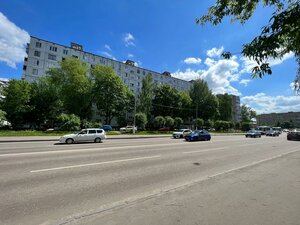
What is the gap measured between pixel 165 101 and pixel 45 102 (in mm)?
36169

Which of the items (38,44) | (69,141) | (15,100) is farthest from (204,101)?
(69,141)

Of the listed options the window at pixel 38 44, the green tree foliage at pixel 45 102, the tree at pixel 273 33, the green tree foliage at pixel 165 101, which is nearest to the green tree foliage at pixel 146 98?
the green tree foliage at pixel 165 101

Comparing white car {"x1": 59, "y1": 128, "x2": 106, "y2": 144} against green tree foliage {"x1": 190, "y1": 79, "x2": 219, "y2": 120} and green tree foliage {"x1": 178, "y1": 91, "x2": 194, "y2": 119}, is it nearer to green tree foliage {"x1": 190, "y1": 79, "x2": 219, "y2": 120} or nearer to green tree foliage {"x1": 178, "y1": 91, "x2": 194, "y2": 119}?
green tree foliage {"x1": 178, "y1": 91, "x2": 194, "y2": 119}

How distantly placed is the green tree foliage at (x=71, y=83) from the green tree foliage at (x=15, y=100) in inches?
333

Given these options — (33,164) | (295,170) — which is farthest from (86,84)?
(295,170)

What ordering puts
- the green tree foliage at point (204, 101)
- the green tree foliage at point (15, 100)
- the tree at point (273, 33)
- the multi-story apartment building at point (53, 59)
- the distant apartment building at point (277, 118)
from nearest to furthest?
the tree at point (273, 33)
the green tree foliage at point (15, 100)
the multi-story apartment building at point (53, 59)
the green tree foliage at point (204, 101)
the distant apartment building at point (277, 118)

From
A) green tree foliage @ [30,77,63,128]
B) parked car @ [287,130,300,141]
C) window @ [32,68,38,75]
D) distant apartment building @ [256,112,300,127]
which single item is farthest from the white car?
distant apartment building @ [256,112,300,127]

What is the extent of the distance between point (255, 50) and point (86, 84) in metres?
54.5

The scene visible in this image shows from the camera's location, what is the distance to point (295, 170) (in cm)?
831

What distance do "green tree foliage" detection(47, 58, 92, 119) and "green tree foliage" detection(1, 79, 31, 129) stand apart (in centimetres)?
847

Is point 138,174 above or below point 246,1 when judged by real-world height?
below

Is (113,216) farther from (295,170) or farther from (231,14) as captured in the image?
(295,170)

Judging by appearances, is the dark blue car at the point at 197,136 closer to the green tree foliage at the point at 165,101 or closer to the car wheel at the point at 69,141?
the car wheel at the point at 69,141

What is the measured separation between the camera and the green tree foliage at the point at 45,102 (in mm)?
50000
